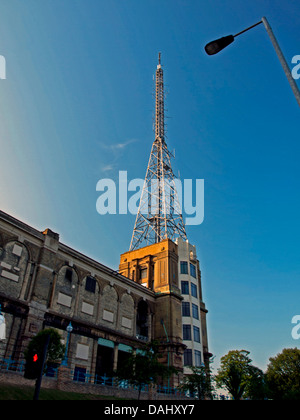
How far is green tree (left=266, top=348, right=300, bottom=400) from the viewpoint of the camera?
6034cm

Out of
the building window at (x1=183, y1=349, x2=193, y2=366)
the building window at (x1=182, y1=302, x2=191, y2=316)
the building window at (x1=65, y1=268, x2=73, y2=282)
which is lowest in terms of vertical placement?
the building window at (x1=183, y1=349, x2=193, y2=366)

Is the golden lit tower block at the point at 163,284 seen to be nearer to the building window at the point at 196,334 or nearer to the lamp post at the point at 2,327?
the building window at the point at 196,334

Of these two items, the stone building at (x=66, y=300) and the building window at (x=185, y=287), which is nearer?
the stone building at (x=66, y=300)

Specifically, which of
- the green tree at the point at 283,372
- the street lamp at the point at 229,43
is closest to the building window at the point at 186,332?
the green tree at the point at 283,372

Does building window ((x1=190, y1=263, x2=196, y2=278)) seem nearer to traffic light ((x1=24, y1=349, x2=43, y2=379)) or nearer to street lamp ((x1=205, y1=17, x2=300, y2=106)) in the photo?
traffic light ((x1=24, y1=349, x2=43, y2=379))

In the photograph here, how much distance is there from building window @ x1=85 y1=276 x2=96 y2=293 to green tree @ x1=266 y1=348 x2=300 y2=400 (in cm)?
4128

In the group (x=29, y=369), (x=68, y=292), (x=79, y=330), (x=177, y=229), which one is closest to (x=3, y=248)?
(x=68, y=292)

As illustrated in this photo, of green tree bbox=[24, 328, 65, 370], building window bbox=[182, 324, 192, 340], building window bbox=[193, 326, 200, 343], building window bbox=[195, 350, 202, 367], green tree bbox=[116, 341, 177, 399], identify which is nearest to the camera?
green tree bbox=[24, 328, 65, 370]

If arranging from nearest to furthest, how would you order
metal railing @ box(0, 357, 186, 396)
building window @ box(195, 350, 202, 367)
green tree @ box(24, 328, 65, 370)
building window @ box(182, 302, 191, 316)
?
green tree @ box(24, 328, 65, 370) < metal railing @ box(0, 357, 186, 396) < building window @ box(195, 350, 202, 367) < building window @ box(182, 302, 191, 316)

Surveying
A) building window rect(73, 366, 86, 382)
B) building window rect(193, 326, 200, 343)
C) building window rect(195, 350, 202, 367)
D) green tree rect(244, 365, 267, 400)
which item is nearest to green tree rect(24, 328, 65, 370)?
building window rect(73, 366, 86, 382)

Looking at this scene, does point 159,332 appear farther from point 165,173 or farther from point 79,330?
point 165,173

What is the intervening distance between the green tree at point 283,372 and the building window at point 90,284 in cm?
4128

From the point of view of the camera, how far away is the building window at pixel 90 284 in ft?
128
